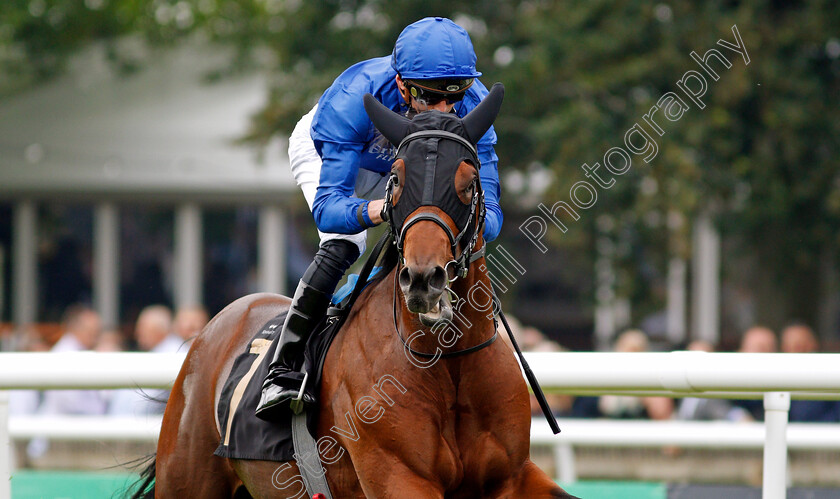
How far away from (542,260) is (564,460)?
31.0ft

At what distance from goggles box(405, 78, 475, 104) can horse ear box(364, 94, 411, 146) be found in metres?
0.20

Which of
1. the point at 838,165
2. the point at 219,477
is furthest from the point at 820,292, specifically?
the point at 219,477

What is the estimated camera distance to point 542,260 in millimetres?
14906

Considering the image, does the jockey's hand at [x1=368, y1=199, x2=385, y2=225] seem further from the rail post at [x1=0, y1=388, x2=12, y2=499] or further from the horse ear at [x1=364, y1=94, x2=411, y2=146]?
the rail post at [x1=0, y1=388, x2=12, y2=499]

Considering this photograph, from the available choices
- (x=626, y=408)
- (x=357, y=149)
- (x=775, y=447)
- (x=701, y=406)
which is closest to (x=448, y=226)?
(x=357, y=149)

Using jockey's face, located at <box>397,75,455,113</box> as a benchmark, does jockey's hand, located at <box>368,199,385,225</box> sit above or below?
below

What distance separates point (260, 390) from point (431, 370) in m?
0.75

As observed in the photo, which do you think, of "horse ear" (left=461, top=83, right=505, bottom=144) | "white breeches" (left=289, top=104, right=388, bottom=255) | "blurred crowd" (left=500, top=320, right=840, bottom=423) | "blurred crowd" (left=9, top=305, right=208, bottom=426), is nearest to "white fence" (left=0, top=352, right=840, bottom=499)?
"white breeches" (left=289, top=104, right=388, bottom=255)

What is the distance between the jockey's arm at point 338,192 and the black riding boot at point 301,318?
107 millimetres

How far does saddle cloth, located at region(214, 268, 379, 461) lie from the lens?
3.30 metres

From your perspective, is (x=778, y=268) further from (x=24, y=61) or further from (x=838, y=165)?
(x=24, y=61)

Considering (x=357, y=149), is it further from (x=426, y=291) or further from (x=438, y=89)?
(x=426, y=291)

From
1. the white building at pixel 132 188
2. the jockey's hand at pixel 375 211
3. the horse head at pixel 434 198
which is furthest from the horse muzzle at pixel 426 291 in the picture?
the white building at pixel 132 188

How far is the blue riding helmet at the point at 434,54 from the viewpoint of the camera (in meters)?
3.00
